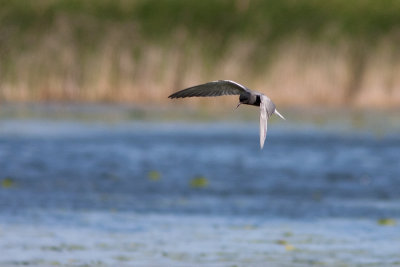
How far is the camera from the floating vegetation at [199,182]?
15.2 metres

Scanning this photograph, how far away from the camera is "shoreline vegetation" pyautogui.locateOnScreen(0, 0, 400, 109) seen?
79.9 feet

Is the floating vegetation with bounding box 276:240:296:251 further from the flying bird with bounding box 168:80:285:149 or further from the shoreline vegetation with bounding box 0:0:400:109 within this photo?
the shoreline vegetation with bounding box 0:0:400:109

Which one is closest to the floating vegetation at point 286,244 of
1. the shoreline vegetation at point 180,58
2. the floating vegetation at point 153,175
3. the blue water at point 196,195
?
the blue water at point 196,195

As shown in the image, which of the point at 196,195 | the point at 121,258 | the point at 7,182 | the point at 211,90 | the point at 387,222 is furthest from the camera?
the point at 7,182

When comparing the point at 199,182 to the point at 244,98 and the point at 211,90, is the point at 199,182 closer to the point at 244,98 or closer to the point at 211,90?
the point at 211,90

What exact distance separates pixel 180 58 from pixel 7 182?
10.9 meters

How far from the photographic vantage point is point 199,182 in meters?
15.4

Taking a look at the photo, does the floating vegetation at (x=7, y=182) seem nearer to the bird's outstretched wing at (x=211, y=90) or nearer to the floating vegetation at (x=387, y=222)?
the floating vegetation at (x=387, y=222)

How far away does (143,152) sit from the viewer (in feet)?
62.6

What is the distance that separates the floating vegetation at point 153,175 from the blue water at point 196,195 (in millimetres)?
31

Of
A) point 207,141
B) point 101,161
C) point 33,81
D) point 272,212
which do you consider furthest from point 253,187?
point 33,81

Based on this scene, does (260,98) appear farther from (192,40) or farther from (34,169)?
(192,40)

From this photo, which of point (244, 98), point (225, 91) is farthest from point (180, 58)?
point (244, 98)

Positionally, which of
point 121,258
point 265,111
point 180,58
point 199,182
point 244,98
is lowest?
point 121,258
